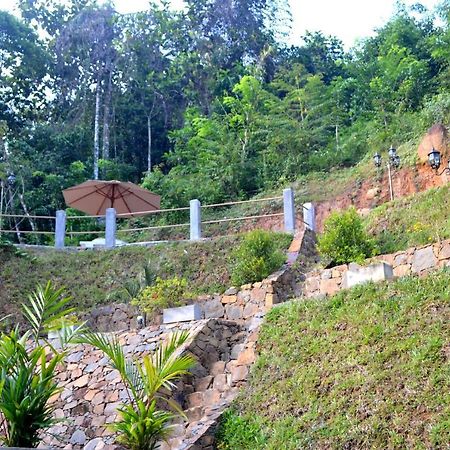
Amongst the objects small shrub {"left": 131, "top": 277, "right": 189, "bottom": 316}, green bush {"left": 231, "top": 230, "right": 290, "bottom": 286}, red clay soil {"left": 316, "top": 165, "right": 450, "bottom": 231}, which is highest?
red clay soil {"left": 316, "top": 165, "right": 450, "bottom": 231}

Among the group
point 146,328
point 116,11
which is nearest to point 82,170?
point 116,11

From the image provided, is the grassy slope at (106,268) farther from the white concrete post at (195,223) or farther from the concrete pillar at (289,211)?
the concrete pillar at (289,211)

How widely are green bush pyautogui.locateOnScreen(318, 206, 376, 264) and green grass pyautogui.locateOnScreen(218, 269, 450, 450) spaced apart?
2311mm

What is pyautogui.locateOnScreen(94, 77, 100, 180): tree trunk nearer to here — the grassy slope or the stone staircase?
the grassy slope

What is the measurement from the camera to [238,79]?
78.4 feet

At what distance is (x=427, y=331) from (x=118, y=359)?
3.01m

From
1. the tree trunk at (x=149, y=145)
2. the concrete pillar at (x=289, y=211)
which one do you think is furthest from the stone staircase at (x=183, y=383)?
the tree trunk at (x=149, y=145)

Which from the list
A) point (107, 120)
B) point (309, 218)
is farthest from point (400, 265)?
point (107, 120)

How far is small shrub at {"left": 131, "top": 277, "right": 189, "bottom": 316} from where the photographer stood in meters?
9.50

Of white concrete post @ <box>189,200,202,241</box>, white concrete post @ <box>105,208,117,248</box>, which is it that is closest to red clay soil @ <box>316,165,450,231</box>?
white concrete post @ <box>189,200,202,241</box>

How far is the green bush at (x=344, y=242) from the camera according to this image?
988cm

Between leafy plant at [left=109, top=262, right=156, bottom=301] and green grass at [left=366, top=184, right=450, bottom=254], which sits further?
leafy plant at [left=109, top=262, right=156, bottom=301]

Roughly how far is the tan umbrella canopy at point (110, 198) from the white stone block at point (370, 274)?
6911 mm

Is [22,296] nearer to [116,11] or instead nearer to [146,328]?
[146,328]
